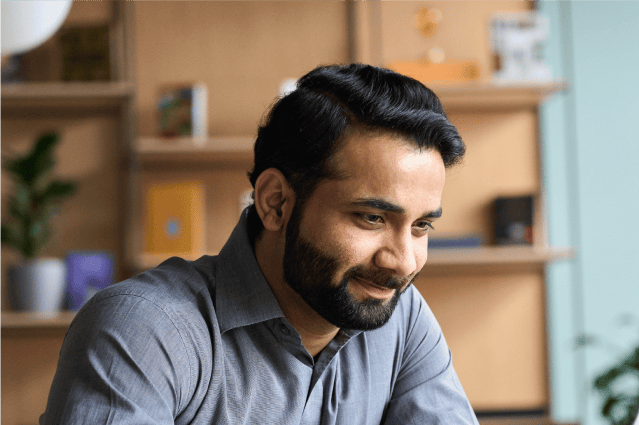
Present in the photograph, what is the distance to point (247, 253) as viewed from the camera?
42.0 inches

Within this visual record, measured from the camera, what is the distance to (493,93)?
241 centimetres

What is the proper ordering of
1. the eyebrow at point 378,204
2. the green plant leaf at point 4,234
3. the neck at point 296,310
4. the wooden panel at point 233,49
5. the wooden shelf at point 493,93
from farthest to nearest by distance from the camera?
the wooden panel at point 233,49, the wooden shelf at point 493,93, the green plant leaf at point 4,234, the neck at point 296,310, the eyebrow at point 378,204

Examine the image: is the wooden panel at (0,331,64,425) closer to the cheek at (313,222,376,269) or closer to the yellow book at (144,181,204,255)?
the yellow book at (144,181,204,255)

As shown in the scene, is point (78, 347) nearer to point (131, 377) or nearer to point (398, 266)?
point (131, 377)

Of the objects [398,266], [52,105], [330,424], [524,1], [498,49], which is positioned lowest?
[330,424]

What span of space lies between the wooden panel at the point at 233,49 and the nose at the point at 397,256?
1683 mm

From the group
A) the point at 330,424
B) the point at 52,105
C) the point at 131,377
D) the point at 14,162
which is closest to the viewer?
the point at 131,377

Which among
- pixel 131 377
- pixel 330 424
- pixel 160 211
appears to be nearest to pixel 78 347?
pixel 131 377

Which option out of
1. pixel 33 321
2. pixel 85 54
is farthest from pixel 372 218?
pixel 85 54

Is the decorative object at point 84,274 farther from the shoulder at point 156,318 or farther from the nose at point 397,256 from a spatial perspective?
the nose at point 397,256

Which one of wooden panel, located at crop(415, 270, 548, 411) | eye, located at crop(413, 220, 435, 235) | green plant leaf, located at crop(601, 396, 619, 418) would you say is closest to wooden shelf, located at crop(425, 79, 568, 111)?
wooden panel, located at crop(415, 270, 548, 411)

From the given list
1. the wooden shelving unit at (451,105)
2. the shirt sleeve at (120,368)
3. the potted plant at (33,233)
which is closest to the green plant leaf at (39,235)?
the potted plant at (33,233)

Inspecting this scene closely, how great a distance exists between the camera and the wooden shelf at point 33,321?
7.24 ft

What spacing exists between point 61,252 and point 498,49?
2.06 meters
